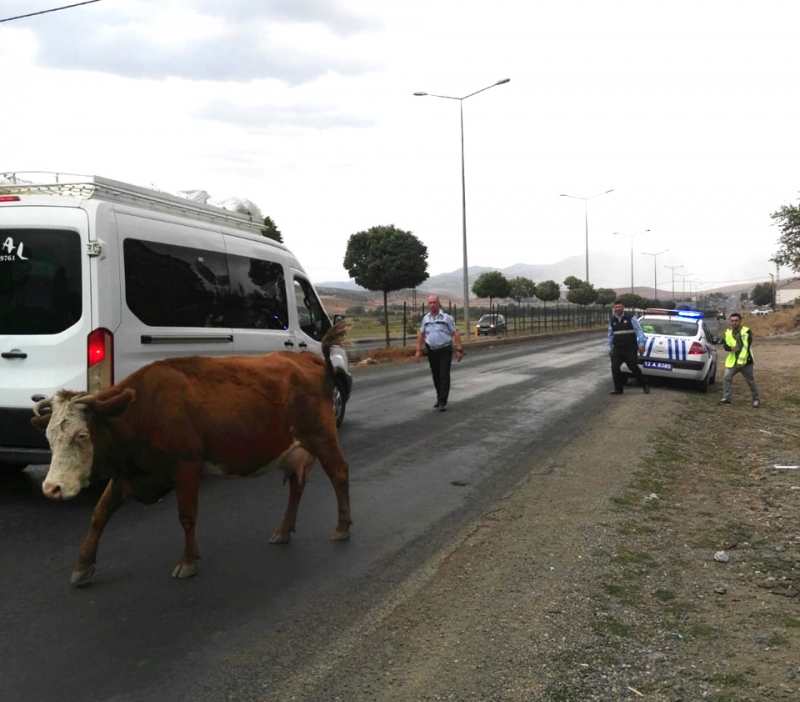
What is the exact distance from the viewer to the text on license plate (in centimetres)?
1486

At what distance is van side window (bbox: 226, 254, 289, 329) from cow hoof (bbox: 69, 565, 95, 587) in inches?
129

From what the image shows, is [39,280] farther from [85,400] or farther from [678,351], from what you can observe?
[678,351]

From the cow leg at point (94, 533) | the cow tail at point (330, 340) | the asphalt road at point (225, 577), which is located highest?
the cow tail at point (330, 340)

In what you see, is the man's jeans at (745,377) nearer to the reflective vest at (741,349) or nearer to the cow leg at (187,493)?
the reflective vest at (741,349)

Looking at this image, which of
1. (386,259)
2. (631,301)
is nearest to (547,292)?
(631,301)

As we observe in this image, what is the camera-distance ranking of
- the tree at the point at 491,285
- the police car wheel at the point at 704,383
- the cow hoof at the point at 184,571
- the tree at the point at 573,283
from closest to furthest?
the cow hoof at the point at 184,571, the police car wheel at the point at 704,383, the tree at the point at 491,285, the tree at the point at 573,283

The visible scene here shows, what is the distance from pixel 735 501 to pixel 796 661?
3.51 m

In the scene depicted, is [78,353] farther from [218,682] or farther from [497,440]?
[497,440]

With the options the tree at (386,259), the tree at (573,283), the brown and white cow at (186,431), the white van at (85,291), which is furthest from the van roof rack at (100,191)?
the tree at (573,283)

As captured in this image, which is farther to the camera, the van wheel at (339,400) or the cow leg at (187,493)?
the van wheel at (339,400)

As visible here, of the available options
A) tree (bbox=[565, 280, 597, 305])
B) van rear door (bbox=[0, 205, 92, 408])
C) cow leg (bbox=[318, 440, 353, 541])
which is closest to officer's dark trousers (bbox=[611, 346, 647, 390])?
cow leg (bbox=[318, 440, 353, 541])

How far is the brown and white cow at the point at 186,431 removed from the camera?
12.1 feet

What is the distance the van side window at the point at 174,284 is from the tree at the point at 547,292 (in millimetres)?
58027

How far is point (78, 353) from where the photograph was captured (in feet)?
18.2
